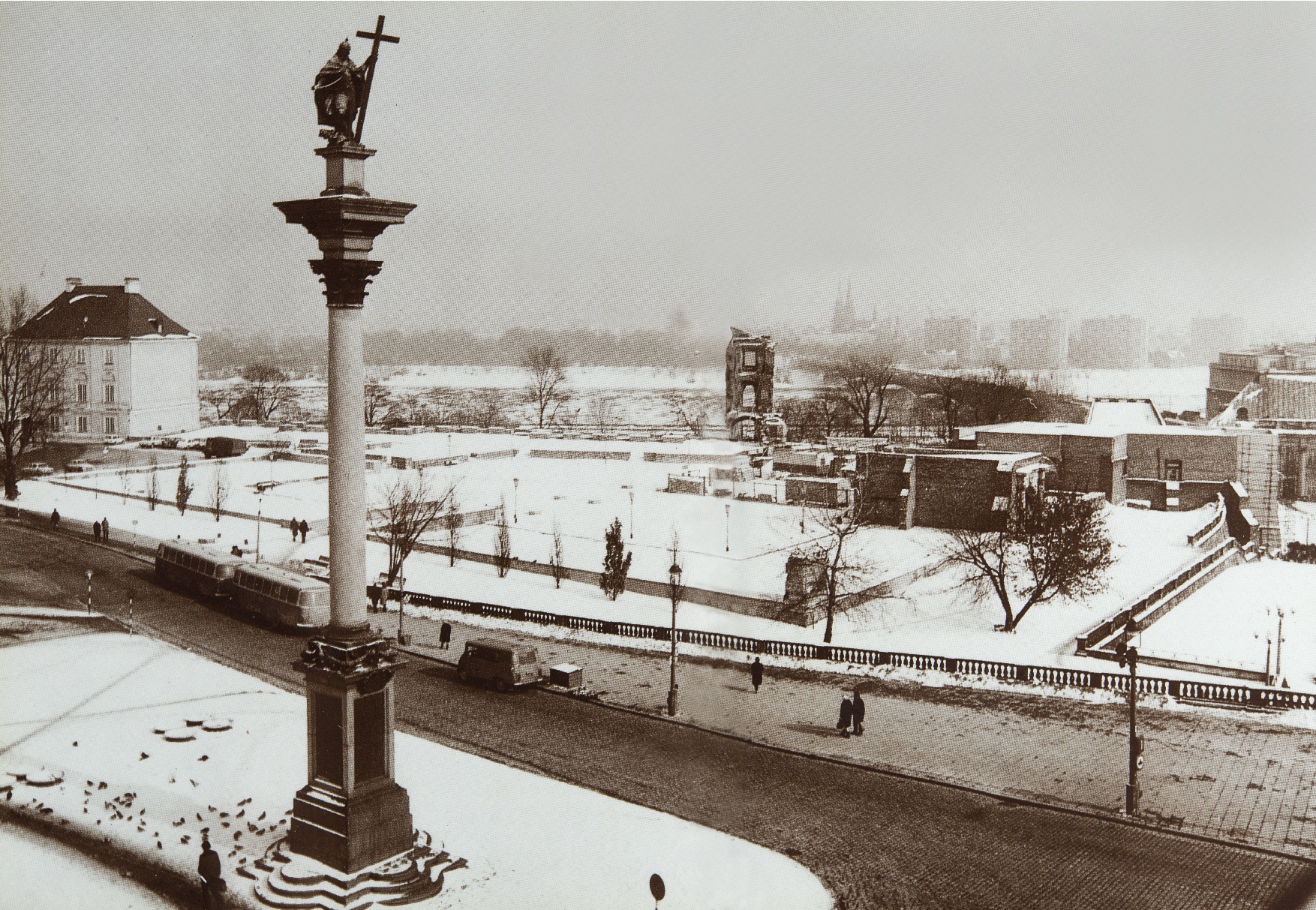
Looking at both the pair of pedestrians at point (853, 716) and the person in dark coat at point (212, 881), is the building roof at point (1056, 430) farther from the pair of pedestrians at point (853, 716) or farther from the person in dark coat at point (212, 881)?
the person in dark coat at point (212, 881)

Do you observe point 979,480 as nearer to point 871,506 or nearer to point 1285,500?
point 871,506

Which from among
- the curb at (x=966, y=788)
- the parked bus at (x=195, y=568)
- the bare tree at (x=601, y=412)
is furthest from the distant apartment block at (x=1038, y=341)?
the curb at (x=966, y=788)

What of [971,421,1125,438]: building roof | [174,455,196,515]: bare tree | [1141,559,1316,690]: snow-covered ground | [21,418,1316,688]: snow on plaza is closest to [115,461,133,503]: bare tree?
[21,418,1316,688]: snow on plaza

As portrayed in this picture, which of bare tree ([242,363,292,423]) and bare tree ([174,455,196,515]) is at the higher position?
bare tree ([242,363,292,423])

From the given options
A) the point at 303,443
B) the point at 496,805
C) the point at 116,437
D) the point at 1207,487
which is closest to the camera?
the point at 496,805

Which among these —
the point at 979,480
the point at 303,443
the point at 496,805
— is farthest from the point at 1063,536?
the point at 303,443

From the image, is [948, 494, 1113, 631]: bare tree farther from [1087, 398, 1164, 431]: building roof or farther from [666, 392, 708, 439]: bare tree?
[666, 392, 708, 439]: bare tree

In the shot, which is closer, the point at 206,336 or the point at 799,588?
the point at 799,588
